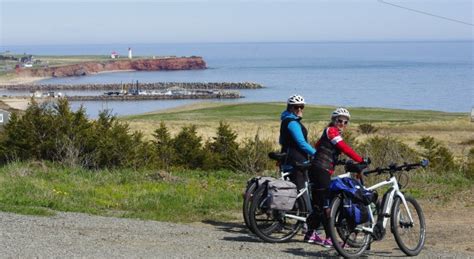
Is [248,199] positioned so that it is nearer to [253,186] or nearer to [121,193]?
[253,186]

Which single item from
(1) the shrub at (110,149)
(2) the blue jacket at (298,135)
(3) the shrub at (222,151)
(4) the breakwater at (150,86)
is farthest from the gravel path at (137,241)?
(4) the breakwater at (150,86)

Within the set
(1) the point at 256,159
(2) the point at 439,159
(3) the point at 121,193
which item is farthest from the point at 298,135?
(2) the point at 439,159

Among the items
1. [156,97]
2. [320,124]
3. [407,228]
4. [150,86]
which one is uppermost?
[407,228]

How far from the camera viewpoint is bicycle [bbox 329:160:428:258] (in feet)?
28.5

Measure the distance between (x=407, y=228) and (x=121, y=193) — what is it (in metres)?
5.90

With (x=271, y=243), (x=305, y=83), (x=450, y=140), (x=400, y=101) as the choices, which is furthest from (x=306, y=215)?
(x=305, y=83)

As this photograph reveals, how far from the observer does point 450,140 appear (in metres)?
41.0

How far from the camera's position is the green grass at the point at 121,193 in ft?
38.4

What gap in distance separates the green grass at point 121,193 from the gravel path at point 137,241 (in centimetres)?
82

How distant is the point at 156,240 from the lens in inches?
367

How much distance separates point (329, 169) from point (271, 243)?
1.18 meters

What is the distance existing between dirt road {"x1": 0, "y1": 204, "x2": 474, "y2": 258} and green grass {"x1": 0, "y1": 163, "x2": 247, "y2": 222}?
2.27ft

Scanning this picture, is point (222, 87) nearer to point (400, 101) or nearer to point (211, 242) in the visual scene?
point (400, 101)

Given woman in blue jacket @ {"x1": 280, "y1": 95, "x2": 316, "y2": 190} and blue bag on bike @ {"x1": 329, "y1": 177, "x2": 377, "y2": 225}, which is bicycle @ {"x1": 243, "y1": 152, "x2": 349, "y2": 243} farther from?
blue bag on bike @ {"x1": 329, "y1": 177, "x2": 377, "y2": 225}
